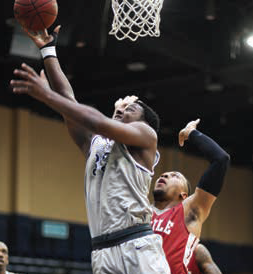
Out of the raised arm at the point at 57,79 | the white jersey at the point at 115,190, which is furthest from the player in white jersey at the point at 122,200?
the raised arm at the point at 57,79

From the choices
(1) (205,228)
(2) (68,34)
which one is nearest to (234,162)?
(1) (205,228)

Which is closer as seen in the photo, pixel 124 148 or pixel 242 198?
pixel 124 148

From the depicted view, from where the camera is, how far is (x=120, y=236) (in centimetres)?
393

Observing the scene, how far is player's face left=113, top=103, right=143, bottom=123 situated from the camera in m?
4.28

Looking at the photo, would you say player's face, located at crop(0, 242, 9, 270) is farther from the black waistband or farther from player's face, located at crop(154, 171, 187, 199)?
the black waistband

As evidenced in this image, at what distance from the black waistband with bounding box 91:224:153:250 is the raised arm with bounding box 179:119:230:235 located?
1123 millimetres

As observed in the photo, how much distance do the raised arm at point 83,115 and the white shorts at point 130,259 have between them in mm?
572

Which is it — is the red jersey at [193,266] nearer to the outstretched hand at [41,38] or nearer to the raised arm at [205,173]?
the raised arm at [205,173]

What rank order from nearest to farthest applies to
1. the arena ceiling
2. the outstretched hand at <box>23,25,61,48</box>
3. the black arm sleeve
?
the outstretched hand at <box>23,25,61,48</box> < the black arm sleeve < the arena ceiling

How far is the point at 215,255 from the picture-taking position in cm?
1681

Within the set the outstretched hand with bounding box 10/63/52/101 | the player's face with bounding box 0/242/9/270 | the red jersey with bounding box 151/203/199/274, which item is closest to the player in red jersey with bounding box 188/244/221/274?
the red jersey with bounding box 151/203/199/274

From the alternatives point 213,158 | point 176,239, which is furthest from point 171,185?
point 213,158

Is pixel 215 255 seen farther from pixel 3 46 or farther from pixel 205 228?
pixel 3 46

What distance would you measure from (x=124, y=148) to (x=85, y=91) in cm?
956
